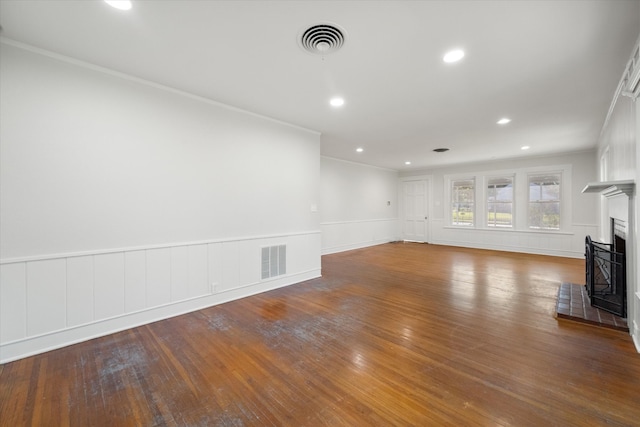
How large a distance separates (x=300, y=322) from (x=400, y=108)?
308cm

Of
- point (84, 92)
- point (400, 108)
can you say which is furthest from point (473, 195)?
point (84, 92)

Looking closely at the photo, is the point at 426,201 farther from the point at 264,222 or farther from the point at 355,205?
the point at 264,222

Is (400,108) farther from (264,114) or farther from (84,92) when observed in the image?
(84,92)

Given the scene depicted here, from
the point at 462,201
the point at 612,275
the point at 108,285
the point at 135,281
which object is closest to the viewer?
the point at 108,285

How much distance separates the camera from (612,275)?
10.3ft

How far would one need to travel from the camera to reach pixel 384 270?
17.7 feet

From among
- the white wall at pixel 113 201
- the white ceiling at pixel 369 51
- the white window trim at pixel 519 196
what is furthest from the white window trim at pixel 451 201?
the white wall at pixel 113 201

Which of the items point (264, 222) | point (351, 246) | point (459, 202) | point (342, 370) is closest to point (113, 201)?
point (264, 222)

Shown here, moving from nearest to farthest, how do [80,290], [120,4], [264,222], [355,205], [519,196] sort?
[120,4] < [80,290] < [264,222] < [519,196] < [355,205]

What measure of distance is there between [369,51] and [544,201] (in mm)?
7274

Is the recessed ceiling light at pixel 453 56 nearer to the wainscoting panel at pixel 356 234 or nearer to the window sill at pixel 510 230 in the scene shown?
the wainscoting panel at pixel 356 234

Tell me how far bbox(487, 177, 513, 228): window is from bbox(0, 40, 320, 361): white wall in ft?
22.9

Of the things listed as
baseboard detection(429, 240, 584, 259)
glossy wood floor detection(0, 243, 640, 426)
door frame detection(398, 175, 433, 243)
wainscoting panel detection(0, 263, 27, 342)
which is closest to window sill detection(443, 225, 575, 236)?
baseboard detection(429, 240, 584, 259)

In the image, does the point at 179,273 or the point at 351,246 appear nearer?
the point at 179,273
